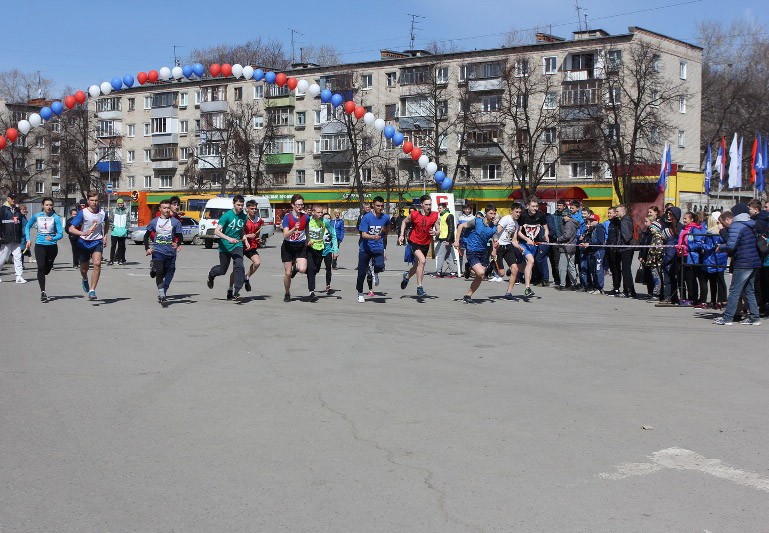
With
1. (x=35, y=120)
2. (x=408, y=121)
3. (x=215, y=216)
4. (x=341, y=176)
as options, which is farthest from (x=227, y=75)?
(x=341, y=176)

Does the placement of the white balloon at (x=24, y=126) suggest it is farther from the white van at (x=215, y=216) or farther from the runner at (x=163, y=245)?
the runner at (x=163, y=245)

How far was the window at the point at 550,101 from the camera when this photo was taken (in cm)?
7000

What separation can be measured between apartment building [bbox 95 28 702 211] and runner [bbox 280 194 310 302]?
4800 centimetres

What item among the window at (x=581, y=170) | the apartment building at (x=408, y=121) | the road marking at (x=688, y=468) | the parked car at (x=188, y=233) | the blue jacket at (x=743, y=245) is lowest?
the road marking at (x=688, y=468)

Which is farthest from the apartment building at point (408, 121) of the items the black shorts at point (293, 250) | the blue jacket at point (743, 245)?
the blue jacket at point (743, 245)

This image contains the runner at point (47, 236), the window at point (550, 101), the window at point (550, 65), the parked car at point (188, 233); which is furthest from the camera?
the window at point (550, 65)

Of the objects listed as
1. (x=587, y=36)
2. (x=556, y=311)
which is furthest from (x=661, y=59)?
(x=556, y=311)

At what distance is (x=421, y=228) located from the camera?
16.5 metres

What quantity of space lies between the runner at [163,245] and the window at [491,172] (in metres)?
62.1

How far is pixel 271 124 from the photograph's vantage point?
87.5 meters

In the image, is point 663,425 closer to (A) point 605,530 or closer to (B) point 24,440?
(A) point 605,530

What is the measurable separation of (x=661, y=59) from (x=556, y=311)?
59476 millimetres

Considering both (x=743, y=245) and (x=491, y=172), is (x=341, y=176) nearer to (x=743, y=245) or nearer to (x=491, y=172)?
(x=491, y=172)

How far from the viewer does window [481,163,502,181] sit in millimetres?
76000
